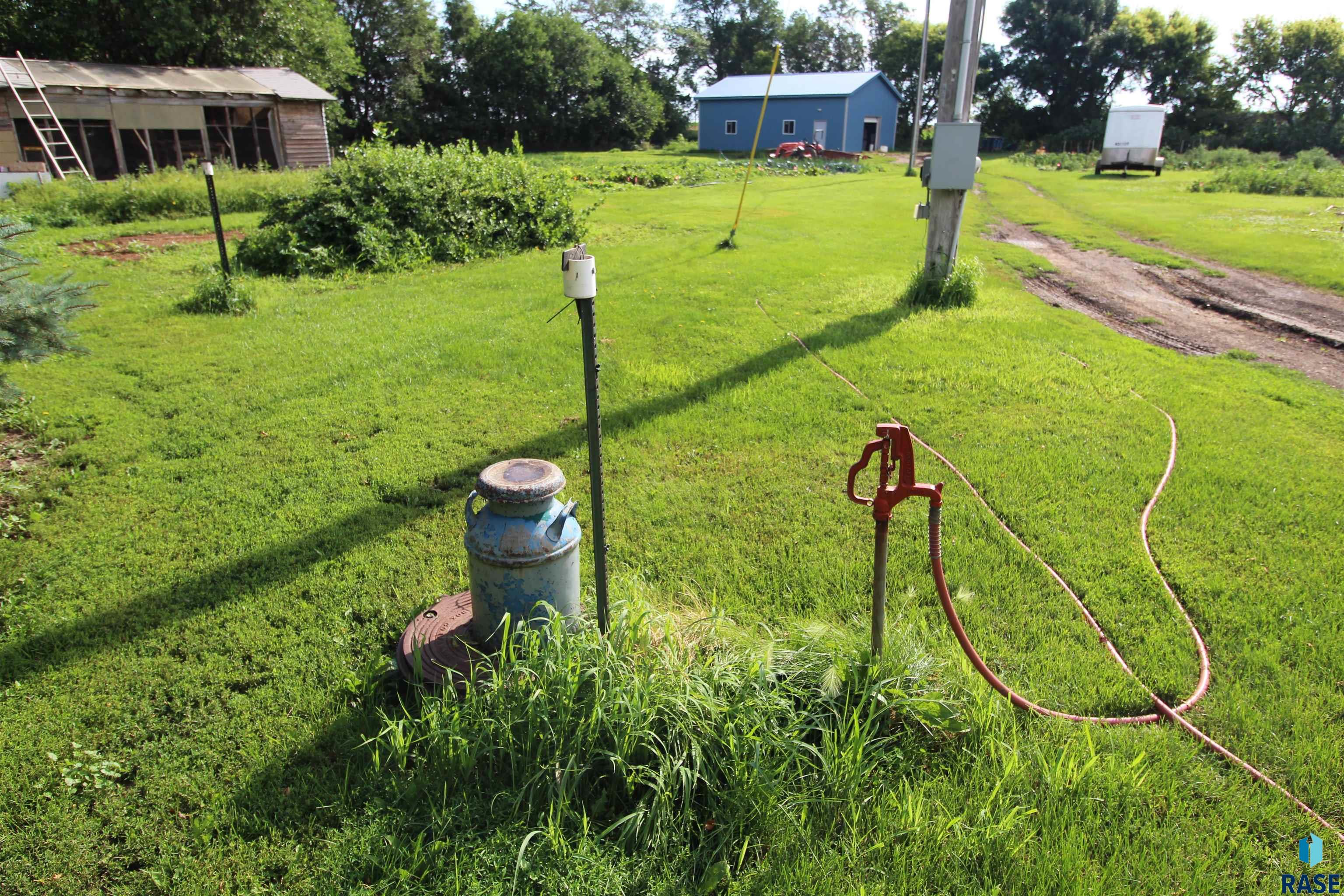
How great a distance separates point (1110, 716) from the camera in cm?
274

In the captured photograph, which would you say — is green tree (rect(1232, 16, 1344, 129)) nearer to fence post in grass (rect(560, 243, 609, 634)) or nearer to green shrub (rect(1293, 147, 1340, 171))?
green shrub (rect(1293, 147, 1340, 171))

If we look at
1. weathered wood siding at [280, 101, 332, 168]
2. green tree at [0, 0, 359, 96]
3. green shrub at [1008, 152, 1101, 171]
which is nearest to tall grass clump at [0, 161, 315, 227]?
weathered wood siding at [280, 101, 332, 168]

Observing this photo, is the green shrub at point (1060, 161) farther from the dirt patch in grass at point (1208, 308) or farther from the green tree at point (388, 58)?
the green tree at point (388, 58)

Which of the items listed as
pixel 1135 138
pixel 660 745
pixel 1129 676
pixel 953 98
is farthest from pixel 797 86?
pixel 660 745

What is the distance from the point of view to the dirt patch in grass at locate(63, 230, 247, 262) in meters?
11.0

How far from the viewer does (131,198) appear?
564 inches

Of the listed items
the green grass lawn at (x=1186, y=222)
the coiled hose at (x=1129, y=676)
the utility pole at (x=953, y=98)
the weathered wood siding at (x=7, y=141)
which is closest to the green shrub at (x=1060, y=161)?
the green grass lawn at (x=1186, y=222)

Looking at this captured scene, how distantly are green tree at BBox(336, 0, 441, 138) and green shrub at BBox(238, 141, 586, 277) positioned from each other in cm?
3116

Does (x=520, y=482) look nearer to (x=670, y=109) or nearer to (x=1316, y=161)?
(x=1316, y=161)

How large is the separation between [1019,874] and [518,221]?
11.4 metres

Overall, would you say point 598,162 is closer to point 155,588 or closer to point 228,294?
point 228,294

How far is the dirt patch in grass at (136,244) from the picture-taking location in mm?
10992

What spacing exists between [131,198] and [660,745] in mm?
16533

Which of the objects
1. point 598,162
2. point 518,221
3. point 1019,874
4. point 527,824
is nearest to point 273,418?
point 527,824
